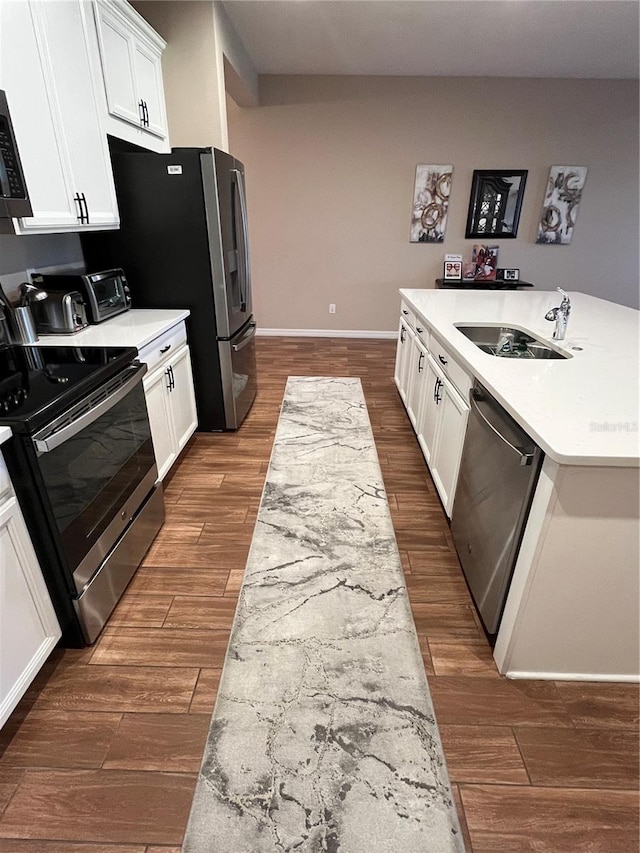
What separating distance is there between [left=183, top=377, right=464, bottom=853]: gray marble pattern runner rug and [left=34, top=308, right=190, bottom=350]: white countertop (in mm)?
1089

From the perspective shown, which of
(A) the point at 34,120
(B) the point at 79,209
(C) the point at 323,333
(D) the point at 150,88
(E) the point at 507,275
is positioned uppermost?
(D) the point at 150,88

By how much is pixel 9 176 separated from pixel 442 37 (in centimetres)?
381

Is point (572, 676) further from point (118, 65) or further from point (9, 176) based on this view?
point (118, 65)

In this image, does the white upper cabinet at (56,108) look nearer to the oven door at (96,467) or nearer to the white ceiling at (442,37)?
the oven door at (96,467)

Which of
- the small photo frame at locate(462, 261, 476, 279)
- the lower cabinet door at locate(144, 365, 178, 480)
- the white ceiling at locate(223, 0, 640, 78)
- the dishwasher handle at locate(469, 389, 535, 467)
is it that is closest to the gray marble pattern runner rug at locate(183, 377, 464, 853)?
the lower cabinet door at locate(144, 365, 178, 480)

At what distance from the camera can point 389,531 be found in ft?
7.43

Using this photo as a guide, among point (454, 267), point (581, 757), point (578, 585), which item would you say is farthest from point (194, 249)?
point (454, 267)

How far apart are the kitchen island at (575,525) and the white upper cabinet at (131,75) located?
2.31m

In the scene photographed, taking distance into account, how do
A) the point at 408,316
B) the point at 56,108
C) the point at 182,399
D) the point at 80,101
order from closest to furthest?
1. the point at 56,108
2. the point at 80,101
3. the point at 182,399
4. the point at 408,316

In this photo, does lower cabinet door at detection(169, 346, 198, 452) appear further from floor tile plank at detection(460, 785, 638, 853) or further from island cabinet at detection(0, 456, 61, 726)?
floor tile plank at detection(460, 785, 638, 853)

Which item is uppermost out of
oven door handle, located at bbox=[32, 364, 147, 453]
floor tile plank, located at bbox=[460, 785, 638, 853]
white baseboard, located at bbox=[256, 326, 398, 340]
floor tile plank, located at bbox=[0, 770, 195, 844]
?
oven door handle, located at bbox=[32, 364, 147, 453]

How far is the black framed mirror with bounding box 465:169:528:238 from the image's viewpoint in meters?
5.06

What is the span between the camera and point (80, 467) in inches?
61.2

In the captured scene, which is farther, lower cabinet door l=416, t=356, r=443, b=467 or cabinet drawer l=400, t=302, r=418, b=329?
cabinet drawer l=400, t=302, r=418, b=329
